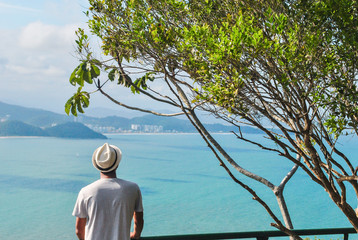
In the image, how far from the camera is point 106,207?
1653mm

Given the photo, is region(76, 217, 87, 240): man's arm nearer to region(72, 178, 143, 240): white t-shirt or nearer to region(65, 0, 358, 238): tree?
region(72, 178, 143, 240): white t-shirt

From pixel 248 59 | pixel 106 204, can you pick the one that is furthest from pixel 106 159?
pixel 248 59

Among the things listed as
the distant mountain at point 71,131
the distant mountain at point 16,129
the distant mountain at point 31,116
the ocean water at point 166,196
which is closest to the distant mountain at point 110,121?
the distant mountain at point 31,116

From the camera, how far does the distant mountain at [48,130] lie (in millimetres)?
94688

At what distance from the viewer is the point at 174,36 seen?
3.23 metres

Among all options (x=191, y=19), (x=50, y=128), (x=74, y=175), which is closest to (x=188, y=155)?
(x=74, y=175)

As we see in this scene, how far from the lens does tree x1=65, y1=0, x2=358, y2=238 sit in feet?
8.48

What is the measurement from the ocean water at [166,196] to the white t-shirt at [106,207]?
30192mm

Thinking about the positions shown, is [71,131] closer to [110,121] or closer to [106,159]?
[110,121]

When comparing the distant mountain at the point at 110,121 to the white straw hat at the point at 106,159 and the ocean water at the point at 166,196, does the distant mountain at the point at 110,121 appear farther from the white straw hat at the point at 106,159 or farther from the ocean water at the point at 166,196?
the white straw hat at the point at 106,159

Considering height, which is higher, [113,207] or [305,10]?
[305,10]

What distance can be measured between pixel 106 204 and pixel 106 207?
0.02 meters

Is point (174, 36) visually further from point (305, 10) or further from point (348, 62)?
point (348, 62)

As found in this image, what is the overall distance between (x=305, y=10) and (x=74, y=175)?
165 feet
